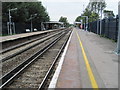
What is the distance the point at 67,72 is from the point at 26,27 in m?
59.4

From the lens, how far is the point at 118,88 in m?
6.06

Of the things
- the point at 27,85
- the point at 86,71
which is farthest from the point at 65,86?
the point at 86,71

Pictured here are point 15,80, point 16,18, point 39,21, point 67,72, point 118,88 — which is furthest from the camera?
point 39,21

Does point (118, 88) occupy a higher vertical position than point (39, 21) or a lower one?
lower

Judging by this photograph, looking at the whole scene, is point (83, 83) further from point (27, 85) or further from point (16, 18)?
point (16, 18)

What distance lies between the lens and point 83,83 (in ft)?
21.6

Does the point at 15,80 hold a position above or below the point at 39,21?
below

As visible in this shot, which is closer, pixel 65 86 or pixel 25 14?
pixel 65 86

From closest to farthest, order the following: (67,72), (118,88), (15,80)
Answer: (118,88) → (15,80) → (67,72)

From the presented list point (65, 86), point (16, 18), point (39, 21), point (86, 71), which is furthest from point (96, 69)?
point (39, 21)

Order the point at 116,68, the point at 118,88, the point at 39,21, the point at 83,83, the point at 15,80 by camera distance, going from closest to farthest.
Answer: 1. the point at 118,88
2. the point at 83,83
3. the point at 15,80
4. the point at 116,68
5. the point at 39,21

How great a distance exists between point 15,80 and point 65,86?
2280mm

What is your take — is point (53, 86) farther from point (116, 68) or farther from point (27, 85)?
point (116, 68)

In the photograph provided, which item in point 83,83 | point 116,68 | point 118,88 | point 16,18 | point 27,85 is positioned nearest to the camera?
point 118,88
